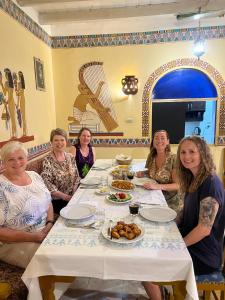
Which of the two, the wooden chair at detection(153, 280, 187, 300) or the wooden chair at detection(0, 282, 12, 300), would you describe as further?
the wooden chair at detection(0, 282, 12, 300)

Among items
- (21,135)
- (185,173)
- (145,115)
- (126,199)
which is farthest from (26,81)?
(185,173)

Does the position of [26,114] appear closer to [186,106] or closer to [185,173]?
[185,173]

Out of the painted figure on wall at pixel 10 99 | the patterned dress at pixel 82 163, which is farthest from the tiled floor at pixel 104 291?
the painted figure on wall at pixel 10 99

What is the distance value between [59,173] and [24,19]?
7.44ft

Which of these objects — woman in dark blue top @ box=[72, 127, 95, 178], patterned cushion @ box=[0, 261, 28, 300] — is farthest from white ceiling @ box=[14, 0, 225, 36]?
patterned cushion @ box=[0, 261, 28, 300]

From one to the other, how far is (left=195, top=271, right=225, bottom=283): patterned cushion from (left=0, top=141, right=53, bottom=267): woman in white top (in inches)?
39.5

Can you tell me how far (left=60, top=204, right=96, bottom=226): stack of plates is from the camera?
1.34m

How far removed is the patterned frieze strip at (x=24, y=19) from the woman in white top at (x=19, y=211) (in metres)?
2.03

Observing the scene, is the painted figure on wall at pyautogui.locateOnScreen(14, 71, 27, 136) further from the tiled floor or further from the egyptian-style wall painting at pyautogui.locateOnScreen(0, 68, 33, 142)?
the tiled floor

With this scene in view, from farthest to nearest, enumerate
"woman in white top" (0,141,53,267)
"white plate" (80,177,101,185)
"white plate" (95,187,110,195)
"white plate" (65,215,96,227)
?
"white plate" (80,177,101,185) → "white plate" (95,187,110,195) → "woman in white top" (0,141,53,267) → "white plate" (65,215,96,227)

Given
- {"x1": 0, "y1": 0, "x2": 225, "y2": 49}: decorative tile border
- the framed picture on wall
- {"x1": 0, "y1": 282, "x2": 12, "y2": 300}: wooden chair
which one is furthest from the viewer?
{"x1": 0, "y1": 0, "x2": 225, "y2": 49}: decorative tile border

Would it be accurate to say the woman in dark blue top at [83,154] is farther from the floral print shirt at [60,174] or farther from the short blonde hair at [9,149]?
the short blonde hair at [9,149]

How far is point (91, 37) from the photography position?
3998 mm

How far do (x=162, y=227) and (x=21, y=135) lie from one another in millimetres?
2339
